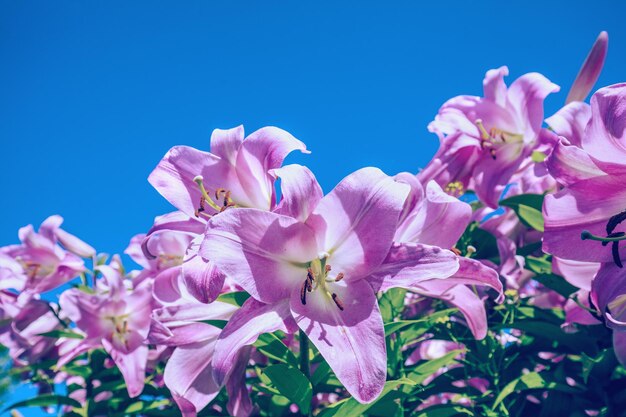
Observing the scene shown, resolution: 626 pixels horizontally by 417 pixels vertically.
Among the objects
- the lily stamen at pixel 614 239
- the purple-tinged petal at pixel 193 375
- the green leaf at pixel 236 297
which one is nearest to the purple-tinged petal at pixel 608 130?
the lily stamen at pixel 614 239

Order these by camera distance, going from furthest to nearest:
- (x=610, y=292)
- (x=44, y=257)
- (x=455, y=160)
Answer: (x=44, y=257) < (x=455, y=160) < (x=610, y=292)

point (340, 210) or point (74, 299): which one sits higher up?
point (74, 299)

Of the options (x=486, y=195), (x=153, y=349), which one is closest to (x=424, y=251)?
(x=486, y=195)

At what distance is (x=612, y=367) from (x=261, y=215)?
86cm

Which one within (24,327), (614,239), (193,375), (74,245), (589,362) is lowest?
(589,362)

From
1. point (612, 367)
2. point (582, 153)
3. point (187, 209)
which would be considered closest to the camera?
point (582, 153)

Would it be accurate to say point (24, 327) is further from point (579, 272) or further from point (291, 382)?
point (579, 272)

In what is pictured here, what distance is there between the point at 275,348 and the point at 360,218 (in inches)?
13.1

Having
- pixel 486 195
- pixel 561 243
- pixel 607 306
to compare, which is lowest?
pixel 607 306

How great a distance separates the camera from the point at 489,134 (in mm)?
1496

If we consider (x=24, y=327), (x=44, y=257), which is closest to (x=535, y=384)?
(x=24, y=327)

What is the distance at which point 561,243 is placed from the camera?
3.32 ft

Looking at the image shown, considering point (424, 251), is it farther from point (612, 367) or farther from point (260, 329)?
point (612, 367)

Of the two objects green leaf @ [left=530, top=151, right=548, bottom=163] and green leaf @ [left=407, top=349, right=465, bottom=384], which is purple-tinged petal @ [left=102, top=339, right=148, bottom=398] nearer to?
green leaf @ [left=407, top=349, right=465, bottom=384]
